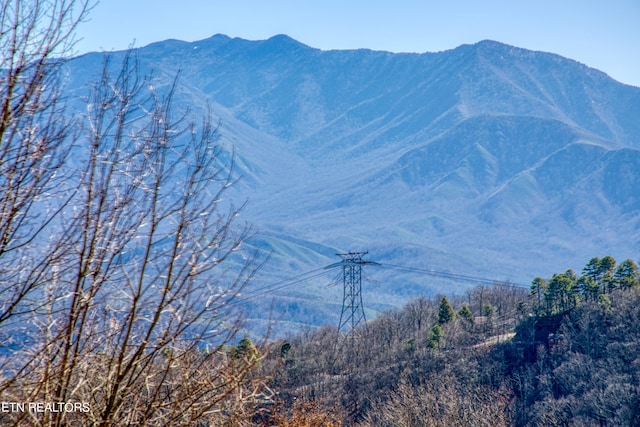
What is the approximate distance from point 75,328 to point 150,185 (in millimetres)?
1491

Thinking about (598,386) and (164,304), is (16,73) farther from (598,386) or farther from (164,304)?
(598,386)

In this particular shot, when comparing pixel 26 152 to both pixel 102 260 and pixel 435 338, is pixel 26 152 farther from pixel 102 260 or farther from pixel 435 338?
pixel 435 338

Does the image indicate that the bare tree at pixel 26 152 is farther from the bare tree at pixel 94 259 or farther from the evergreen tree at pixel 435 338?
the evergreen tree at pixel 435 338

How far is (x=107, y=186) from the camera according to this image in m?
7.55

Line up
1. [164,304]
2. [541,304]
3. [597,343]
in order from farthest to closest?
[541,304] < [597,343] < [164,304]

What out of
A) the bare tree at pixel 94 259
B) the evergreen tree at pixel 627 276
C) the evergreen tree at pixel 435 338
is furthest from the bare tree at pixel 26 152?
the evergreen tree at pixel 627 276

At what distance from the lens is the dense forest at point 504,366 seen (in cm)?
4328

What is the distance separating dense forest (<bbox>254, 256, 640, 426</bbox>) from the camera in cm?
4328

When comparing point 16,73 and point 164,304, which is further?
point 164,304

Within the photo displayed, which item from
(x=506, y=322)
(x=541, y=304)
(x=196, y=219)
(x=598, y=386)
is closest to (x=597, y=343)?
(x=598, y=386)

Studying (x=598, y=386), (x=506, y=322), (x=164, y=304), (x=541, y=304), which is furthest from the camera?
(x=506, y=322)

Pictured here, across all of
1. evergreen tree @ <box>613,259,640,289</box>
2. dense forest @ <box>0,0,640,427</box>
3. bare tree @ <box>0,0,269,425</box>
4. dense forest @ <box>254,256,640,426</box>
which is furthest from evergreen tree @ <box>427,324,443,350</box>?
bare tree @ <box>0,0,269,425</box>

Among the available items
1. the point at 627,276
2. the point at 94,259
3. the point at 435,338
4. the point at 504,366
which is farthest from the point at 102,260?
the point at 627,276

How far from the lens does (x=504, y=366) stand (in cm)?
5662
